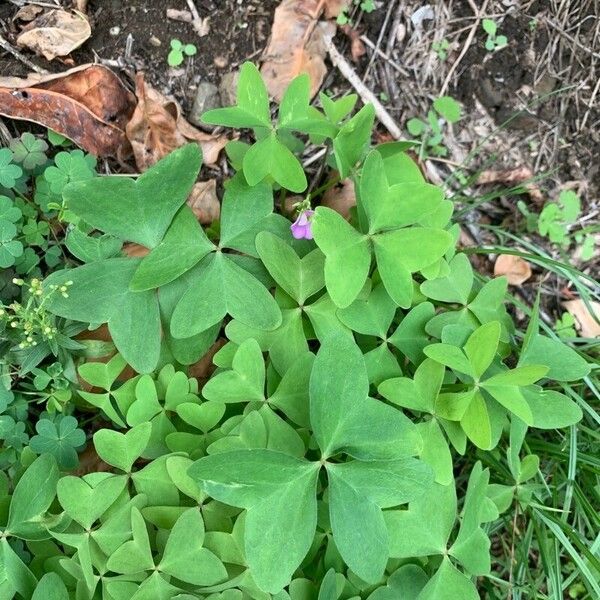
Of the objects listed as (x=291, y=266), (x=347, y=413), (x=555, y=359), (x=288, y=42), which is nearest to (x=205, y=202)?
(x=291, y=266)

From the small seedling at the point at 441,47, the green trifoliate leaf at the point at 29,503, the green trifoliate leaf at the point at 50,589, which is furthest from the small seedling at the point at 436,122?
the green trifoliate leaf at the point at 50,589

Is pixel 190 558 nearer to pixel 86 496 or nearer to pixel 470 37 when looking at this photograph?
pixel 86 496

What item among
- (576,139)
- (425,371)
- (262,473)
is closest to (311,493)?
(262,473)

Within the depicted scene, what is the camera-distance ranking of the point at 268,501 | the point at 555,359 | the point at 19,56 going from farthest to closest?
the point at 19,56 → the point at 555,359 → the point at 268,501

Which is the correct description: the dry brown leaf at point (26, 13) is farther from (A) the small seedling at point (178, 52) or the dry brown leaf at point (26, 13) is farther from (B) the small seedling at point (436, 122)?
(B) the small seedling at point (436, 122)

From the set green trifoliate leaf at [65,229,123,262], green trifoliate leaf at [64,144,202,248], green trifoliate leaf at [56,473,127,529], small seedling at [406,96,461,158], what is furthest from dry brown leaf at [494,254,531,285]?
green trifoliate leaf at [56,473,127,529]

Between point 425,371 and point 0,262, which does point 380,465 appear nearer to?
point 425,371
